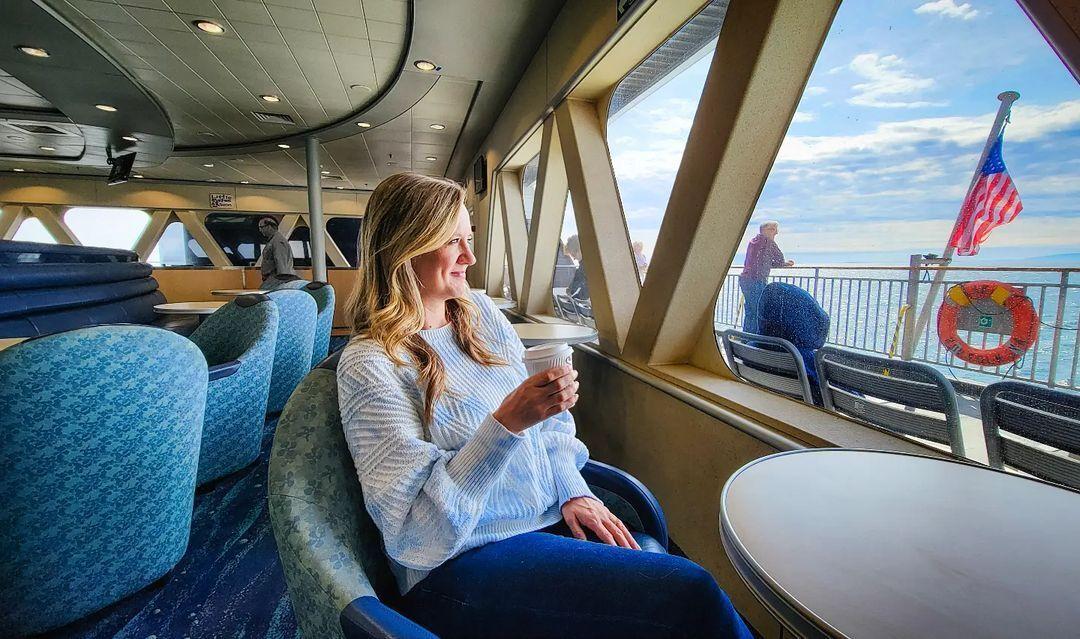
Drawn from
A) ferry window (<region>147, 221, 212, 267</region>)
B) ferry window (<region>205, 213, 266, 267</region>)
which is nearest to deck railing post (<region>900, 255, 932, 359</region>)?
ferry window (<region>205, 213, 266, 267</region>)

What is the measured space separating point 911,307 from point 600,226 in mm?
1772

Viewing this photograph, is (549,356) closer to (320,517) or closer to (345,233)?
(320,517)

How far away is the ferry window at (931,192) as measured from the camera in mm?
1108

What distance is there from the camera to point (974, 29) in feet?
3.96

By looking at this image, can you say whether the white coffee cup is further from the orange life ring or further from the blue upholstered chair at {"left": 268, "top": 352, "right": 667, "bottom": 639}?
the orange life ring

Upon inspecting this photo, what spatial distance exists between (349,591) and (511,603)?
33cm

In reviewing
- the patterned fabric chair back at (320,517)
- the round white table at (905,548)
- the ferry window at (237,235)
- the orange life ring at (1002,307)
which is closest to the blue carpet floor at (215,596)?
the patterned fabric chair back at (320,517)

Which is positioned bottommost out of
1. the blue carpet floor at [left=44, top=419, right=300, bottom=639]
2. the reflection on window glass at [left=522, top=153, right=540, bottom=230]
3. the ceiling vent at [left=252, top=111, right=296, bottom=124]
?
the blue carpet floor at [left=44, top=419, right=300, bottom=639]

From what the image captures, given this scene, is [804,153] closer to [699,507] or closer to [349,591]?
[699,507]

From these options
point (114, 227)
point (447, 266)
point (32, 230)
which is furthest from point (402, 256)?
point (32, 230)

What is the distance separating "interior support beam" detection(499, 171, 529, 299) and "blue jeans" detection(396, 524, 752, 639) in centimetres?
499

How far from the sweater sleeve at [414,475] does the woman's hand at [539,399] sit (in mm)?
26

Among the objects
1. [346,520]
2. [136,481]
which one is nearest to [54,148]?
[136,481]

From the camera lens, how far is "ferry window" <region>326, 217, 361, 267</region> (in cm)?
1137
